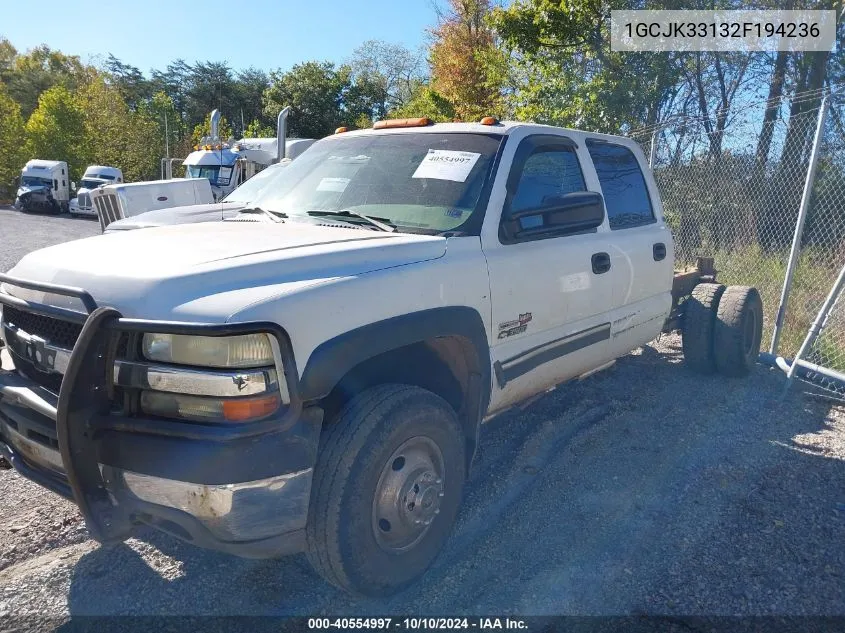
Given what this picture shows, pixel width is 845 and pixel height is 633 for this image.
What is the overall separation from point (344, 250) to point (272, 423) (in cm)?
85

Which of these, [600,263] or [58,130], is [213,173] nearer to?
[600,263]

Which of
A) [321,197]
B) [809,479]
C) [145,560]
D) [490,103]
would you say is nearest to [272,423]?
[145,560]

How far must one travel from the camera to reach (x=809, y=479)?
13.4 feet

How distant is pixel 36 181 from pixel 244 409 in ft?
109

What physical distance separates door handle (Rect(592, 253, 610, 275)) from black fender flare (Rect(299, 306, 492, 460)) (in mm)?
1186

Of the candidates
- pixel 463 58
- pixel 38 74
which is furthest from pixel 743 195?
pixel 38 74

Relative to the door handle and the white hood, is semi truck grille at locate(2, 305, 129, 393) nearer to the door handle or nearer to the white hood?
the white hood

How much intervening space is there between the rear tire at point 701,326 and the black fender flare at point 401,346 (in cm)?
328

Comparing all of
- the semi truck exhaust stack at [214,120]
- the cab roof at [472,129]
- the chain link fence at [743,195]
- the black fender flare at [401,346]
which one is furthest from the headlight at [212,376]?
the semi truck exhaust stack at [214,120]

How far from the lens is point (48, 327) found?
2.63 metres

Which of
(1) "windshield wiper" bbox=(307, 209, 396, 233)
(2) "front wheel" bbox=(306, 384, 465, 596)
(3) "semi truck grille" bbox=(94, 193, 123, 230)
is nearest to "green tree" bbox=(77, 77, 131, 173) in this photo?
(3) "semi truck grille" bbox=(94, 193, 123, 230)

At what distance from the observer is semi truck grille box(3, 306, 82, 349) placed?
2514mm

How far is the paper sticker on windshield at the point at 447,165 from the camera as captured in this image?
3.54 metres

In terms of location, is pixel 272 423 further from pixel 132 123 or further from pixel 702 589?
pixel 132 123
